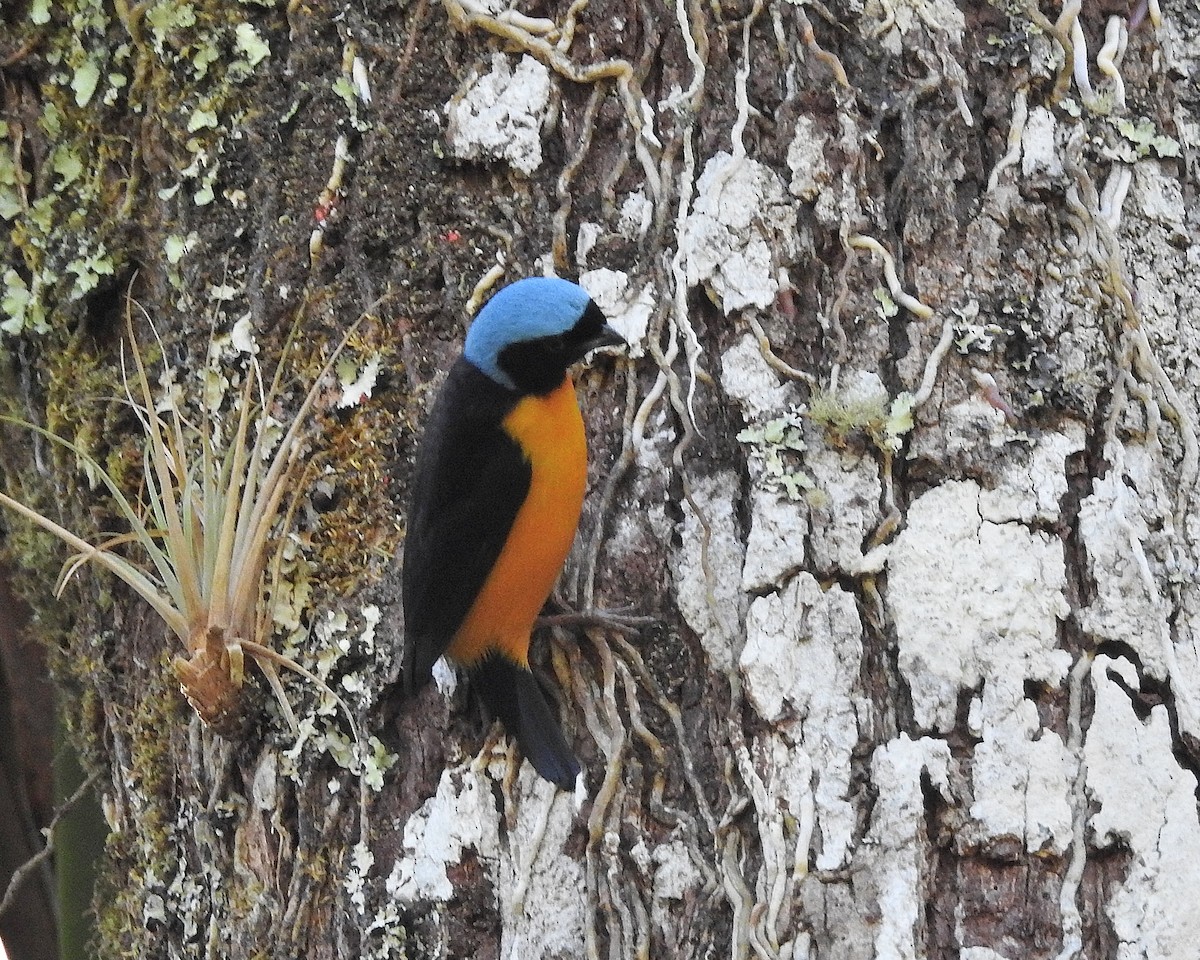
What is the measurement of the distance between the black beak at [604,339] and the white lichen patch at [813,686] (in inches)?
23.5

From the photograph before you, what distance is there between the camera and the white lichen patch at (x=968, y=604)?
229cm

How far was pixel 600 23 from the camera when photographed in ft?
8.91

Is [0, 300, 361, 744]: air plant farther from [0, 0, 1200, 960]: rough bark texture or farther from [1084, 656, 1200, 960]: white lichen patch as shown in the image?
[1084, 656, 1200, 960]: white lichen patch

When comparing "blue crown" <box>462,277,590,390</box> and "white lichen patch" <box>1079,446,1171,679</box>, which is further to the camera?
"blue crown" <box>462,277,590,390</box>

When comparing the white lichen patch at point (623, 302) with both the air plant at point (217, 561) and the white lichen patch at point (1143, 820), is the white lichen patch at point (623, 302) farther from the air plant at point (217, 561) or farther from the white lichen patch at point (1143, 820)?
the white lichen patch at point (1143, 820)

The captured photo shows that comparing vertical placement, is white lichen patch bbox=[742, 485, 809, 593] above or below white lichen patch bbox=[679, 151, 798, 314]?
below

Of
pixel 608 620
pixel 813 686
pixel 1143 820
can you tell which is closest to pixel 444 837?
pixel 608 620

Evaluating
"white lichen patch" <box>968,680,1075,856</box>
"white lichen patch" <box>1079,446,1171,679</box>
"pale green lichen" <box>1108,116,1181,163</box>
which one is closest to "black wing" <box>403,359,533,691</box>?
"white lichen patch" <box>968,680,1075,856</box>

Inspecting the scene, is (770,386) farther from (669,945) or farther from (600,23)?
(669,945)

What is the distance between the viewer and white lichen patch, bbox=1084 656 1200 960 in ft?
7.10

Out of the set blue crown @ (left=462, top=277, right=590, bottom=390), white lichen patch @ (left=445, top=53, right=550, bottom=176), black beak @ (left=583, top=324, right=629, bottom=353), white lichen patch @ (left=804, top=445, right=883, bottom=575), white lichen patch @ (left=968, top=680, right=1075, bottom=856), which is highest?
white lichen patch @ (left=445, top=53, right=550, bottom=176)

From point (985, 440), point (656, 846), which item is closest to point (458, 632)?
point (656, 846)

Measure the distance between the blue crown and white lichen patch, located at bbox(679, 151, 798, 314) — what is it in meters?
0.25

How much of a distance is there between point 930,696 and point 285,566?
51.9 inches
